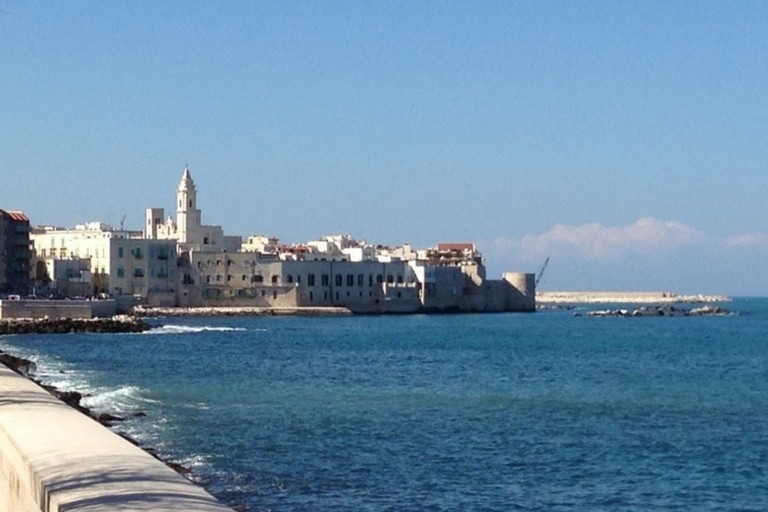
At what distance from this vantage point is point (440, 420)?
26062 mm

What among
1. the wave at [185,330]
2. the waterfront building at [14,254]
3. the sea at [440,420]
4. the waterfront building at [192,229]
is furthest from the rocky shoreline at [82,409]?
the waterfront building at [192,229]

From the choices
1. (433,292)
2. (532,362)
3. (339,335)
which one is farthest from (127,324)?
(433,292)

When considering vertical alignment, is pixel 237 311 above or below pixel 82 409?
above

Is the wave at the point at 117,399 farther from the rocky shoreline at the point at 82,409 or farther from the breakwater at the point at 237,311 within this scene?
the breakwater at the point at 237,311

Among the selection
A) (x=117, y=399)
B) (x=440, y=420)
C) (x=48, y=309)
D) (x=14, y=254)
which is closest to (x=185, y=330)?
(x=48, y=309)

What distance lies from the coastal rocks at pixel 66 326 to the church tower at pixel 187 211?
36.1 metres

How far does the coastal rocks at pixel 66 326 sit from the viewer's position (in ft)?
213

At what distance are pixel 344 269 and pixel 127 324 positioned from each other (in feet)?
117

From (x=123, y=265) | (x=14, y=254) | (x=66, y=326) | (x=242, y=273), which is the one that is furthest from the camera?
(x=242, y=273)

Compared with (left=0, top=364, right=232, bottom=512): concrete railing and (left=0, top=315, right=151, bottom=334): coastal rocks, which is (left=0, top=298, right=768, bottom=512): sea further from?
(left=0, top=315, right=151, bottom=334): coastal rocks

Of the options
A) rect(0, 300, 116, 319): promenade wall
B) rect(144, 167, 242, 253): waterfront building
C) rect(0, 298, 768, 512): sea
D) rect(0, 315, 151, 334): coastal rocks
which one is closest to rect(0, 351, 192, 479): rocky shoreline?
rect(0, 298, 768, 512): sea

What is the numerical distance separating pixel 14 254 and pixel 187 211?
19.9 m

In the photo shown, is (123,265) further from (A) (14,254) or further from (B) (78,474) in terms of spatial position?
(B) (78,474)

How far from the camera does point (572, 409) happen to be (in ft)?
92.6
